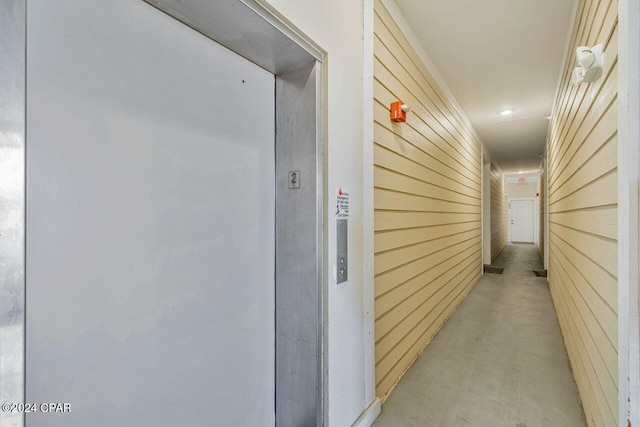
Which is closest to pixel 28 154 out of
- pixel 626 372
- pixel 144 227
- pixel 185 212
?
pixel 144 227

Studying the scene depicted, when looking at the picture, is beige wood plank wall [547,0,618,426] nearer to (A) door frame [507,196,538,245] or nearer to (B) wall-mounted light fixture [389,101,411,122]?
(B) wall-mounted light fixture [389,101,411,122]

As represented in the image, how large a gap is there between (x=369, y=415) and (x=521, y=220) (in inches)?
567

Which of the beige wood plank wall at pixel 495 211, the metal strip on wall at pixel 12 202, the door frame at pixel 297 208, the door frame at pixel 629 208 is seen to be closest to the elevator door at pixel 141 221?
the door frame at pixel 297 208

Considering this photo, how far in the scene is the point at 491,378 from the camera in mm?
2229

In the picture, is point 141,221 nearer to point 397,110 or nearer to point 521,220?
point 397,110

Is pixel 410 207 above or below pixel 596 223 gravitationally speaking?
above

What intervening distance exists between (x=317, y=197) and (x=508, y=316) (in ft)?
11.5

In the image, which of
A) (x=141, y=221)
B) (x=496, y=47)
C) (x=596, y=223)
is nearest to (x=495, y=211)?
(x=496, y=47)

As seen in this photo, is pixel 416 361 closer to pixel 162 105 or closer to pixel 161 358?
pixel 161 358

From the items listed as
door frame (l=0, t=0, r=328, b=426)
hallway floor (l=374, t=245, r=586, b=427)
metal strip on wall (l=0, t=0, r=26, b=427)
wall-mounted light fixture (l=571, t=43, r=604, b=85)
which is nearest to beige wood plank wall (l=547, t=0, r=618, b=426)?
wall-mounted light fixture (l=571, t=43, r=604, b=85)

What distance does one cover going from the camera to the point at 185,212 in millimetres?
1076

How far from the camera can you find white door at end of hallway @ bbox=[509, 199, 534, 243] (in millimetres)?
12948

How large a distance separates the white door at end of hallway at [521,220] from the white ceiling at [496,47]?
33.6 feet

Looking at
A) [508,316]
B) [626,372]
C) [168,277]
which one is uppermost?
[168,277]
